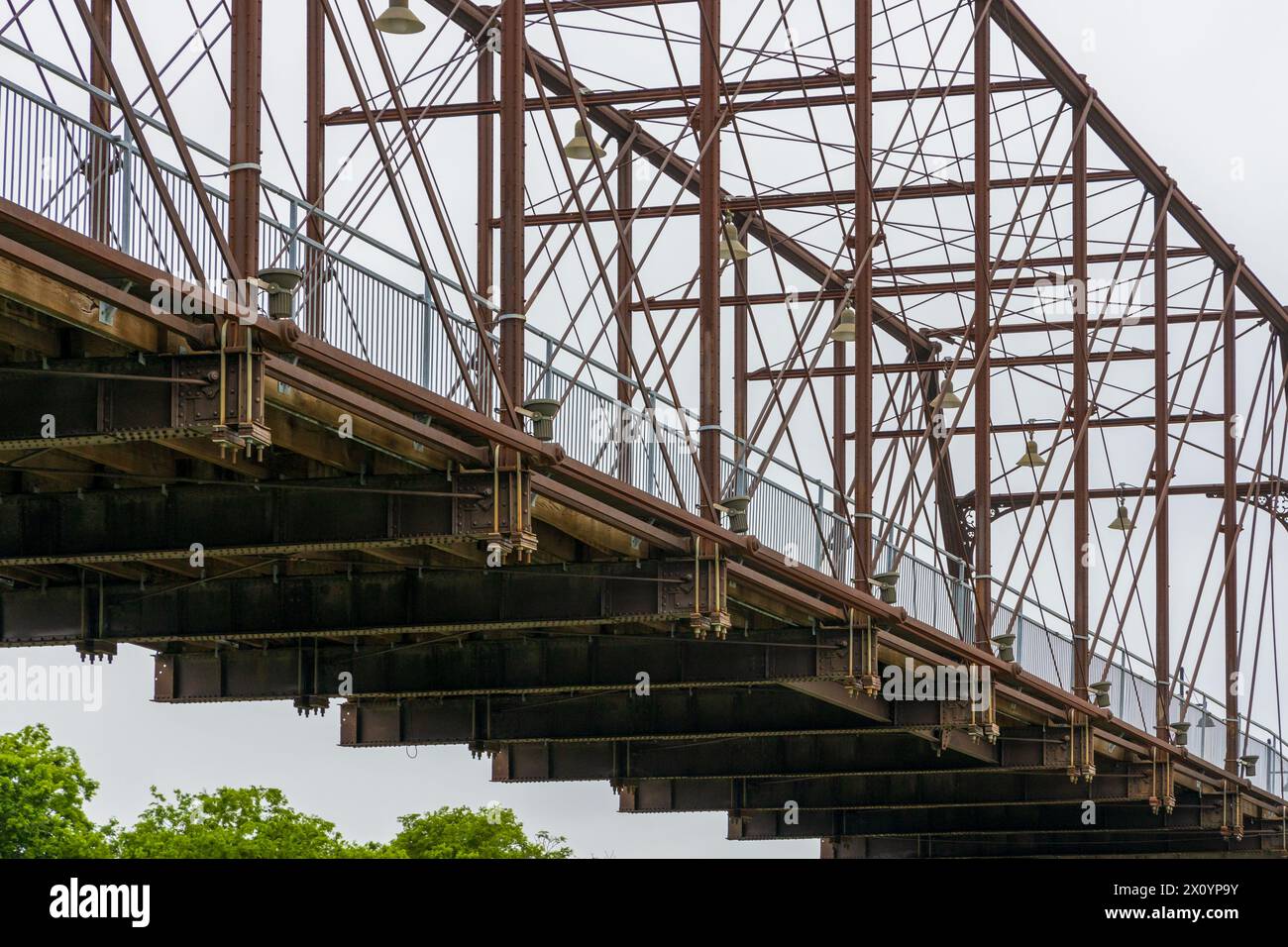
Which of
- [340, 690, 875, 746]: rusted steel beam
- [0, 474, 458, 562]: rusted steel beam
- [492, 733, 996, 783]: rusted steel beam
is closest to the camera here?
[0, 474, 458, 562]: rusted steel beam

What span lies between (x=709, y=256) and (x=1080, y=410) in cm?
1987

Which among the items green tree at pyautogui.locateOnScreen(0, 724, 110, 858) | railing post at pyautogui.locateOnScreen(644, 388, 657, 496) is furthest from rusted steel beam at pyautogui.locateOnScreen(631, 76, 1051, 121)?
green tree at pyautogui.locateOnScreen(0, 724, 110, 858)

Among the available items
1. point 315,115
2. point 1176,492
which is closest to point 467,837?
point 1176,492

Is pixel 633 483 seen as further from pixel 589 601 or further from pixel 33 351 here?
pixel 33 351

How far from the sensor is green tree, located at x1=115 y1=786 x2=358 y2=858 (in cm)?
10056

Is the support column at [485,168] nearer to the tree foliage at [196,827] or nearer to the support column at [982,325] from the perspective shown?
the support column at [982,325]

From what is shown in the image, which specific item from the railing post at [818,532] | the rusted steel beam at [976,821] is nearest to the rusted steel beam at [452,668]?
the railing post at [818,532]

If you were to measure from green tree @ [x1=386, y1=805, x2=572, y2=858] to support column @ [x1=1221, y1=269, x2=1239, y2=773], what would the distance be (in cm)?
4347

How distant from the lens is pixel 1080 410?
6000 centimetres

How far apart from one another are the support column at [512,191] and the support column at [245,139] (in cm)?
674

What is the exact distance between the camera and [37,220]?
2620cm

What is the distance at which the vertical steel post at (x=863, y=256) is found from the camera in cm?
4778

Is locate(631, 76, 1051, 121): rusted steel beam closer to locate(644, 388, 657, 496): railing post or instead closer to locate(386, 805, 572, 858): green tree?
locate(644, 388, 657, 496): railing post

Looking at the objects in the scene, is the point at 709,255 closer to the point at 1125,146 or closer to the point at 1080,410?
the point at 1080,410
